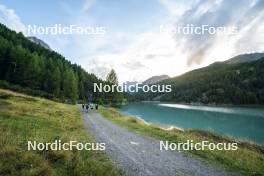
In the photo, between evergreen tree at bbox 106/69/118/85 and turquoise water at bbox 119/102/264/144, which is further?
evergreen tree at bbox 106/69/118/85

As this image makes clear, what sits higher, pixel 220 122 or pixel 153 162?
pixel 153 162

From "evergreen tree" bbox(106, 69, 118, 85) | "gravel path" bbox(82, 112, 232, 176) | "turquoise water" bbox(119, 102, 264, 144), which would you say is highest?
"evergreen tree" bbox(106, 69, 118, 85)

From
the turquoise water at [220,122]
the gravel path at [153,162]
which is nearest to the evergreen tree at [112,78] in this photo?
the turquoise water at [220,122]

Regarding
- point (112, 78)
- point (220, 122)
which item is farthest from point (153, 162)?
point (112, 78)

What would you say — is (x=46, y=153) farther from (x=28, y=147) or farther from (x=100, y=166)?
(x=100, y=166)

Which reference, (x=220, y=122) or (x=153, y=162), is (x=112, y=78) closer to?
(x=220, y=122)

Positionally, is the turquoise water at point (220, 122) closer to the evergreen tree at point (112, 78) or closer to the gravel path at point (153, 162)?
the evergreen tree at point (112, 78)

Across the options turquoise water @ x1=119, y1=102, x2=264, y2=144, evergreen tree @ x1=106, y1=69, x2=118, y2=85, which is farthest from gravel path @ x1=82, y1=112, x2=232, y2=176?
evergreen tree @ x1=106, y1=69, x2=118, y2=85

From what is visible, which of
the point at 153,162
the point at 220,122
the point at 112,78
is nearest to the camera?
the point at 153,162

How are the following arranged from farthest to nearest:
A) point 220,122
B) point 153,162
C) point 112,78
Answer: point 112,78
point 220,122
point 153,162

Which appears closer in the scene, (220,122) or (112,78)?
(220,122)

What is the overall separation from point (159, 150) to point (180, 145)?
10.1 feet

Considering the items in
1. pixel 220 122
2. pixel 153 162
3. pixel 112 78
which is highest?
pixel 112 78

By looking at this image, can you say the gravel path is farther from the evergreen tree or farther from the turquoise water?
the evergreen tree
